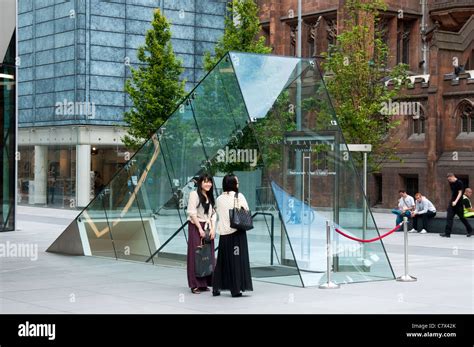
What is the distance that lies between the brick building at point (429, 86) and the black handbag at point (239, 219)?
28434 millimetres

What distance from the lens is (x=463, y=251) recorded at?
76.1ft

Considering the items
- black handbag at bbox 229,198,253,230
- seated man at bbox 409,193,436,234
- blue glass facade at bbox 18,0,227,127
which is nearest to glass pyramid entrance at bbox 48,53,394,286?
black handbag at bbox 229,198,253,230

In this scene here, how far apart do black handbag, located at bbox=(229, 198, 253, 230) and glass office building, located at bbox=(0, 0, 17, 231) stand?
16913 mm

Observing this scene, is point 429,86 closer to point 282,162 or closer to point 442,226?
point 442,226

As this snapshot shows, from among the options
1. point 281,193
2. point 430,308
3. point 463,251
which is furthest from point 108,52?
point 430,308

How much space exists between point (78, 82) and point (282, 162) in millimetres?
33559

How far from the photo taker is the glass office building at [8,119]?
2948 cm

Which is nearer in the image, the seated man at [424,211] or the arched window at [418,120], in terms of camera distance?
the seated man at [424,211]

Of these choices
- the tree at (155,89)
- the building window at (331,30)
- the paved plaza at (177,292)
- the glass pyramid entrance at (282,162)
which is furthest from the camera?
the building window at (331,30)

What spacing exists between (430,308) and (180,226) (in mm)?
7420

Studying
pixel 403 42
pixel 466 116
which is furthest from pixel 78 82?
pixel 466 116

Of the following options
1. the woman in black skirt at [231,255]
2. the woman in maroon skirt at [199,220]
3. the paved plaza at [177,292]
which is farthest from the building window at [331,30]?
the woman in black skirt at [231,255]

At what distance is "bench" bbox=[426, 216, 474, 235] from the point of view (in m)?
29.9

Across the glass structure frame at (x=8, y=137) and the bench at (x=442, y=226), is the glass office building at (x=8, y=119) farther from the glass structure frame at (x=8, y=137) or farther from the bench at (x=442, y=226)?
the bench at (x=442, y=226)
